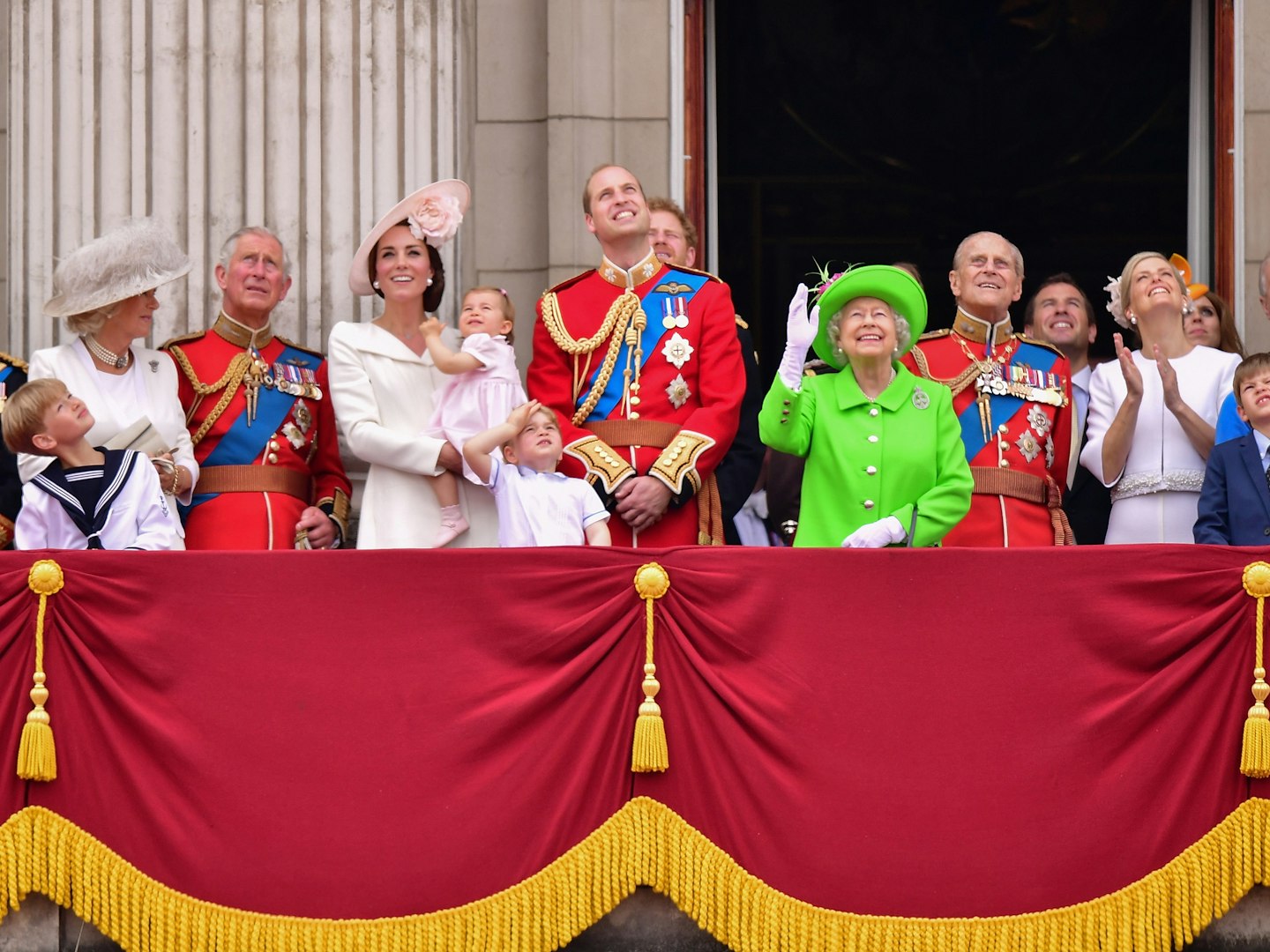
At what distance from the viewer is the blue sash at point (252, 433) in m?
7.35

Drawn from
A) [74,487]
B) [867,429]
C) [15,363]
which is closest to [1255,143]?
[867,429]

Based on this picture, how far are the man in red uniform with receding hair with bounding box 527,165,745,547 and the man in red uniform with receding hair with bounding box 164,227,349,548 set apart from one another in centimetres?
77

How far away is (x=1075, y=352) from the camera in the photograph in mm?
8094

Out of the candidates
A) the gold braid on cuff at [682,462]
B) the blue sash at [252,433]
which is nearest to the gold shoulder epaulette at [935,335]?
the gold braid on cuff at [682,462]

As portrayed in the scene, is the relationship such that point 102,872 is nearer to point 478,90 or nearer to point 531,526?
point 531,526

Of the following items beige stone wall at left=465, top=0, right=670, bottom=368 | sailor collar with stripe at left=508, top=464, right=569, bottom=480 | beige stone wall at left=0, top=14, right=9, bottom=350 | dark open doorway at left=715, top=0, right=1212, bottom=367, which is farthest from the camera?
dark open doorway at left=715, top=0, right=1212, bottom=367

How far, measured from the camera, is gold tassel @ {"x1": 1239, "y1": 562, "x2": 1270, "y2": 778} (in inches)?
236

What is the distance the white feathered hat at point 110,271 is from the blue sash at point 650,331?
4.55 feet

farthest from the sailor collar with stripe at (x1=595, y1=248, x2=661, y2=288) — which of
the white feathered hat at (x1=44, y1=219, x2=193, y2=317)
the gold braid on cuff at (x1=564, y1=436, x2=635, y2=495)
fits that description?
the white feathered hat at (x1=44, y1=219, x2=193, y2=317)

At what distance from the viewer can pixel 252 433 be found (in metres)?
7.38

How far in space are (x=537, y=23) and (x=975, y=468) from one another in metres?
2.79

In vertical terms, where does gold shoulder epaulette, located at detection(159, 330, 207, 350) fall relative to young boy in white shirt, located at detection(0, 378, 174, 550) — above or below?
above

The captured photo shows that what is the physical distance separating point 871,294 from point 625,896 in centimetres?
201

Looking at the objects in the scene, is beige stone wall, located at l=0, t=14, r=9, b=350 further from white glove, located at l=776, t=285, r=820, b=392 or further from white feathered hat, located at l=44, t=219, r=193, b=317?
white glove, located at l=776, t=285, r=820, b=392
